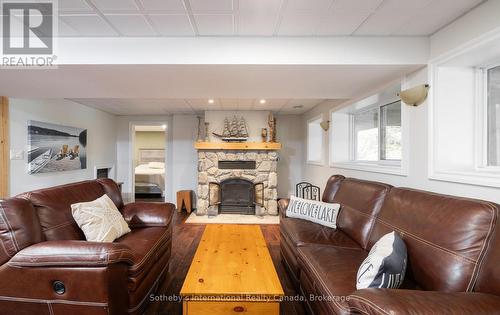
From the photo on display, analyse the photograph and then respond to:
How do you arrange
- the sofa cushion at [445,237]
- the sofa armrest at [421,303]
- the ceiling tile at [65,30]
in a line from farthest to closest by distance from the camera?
the ceiling tile at [65,30], the sofa cushion at [445,237], the sofa armrest at [421,303]

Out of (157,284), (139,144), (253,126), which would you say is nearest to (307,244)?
(157,284)

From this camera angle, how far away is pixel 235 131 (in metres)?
4.84

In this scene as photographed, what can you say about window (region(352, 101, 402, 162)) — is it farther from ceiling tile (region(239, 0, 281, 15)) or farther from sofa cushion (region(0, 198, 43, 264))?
sofa cushion (region(0, 198, 43, 264))

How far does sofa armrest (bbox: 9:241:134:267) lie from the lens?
1.28 metres

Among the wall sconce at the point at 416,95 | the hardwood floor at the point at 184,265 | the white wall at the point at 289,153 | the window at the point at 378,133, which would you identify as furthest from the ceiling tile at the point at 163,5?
the white wall at the point at 289,153

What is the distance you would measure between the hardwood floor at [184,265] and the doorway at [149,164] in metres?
2.42

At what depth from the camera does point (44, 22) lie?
1.81 m

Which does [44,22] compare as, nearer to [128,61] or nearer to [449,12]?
[128,61]

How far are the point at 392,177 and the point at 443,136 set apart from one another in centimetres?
64

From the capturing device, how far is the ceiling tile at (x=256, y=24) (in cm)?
175

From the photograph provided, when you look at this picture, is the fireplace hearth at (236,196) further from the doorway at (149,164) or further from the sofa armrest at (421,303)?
the sofa armrest at (421,303)

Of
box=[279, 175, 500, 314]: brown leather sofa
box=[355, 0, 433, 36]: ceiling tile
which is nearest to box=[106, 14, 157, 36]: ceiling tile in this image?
box=[355, 0, 433, 36]: ceiling tile

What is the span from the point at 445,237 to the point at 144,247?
2010 mm

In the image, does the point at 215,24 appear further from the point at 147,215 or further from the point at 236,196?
the point at 236,196
